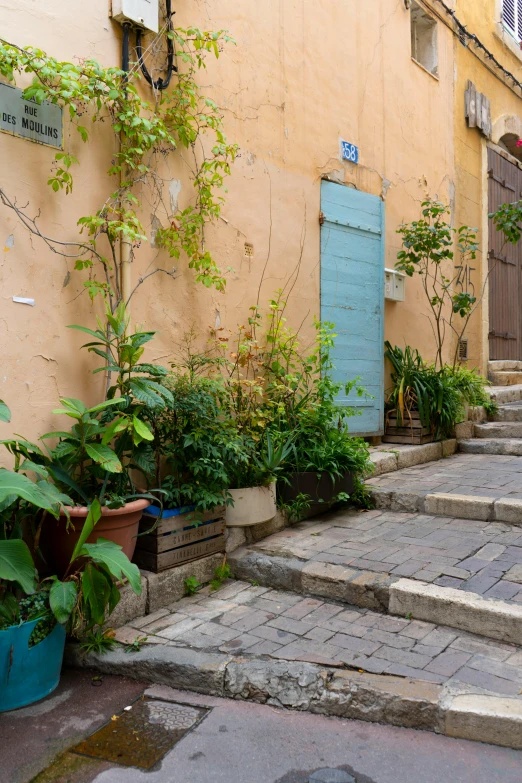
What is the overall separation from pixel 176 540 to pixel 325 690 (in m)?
1.30

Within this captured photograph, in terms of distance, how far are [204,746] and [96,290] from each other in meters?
2.42

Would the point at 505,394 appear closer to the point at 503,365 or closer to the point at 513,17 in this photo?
the point at 503,365

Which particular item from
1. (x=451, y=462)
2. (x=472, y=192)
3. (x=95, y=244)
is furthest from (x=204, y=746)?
(x=472, y=192)

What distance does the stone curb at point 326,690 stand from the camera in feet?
7.92

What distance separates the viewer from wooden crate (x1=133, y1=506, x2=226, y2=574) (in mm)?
3561

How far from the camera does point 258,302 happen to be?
5043 millimetres

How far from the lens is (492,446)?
638 centimetres

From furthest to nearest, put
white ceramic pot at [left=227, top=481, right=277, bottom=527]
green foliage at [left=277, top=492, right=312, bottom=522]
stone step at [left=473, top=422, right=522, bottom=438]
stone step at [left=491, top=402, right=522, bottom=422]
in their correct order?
stone step at [left=491, top=402, right=522, bottom=422], stone step at [left=473, top=422, right=522, bottom=438], green foliage at [left=277, top=492, right=312, bottom=522], white ceramic pot at [left=227, top=481, right=277, bottom=527]

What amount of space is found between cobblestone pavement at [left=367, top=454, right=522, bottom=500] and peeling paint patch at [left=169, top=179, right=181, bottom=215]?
264cm

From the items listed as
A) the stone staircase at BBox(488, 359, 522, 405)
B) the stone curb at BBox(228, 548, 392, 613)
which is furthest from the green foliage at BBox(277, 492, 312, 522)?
the stone staircase at BBox(488, 359, 522, 405)

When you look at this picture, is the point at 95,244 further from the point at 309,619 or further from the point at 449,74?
the point at 449,74

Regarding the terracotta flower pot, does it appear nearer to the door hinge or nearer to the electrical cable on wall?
the electrical cable on wall

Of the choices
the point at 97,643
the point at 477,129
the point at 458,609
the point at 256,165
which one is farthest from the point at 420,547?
the point at 477,129

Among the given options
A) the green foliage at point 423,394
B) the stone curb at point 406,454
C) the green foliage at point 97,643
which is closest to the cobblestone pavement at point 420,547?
the stone curb at point 406,454
